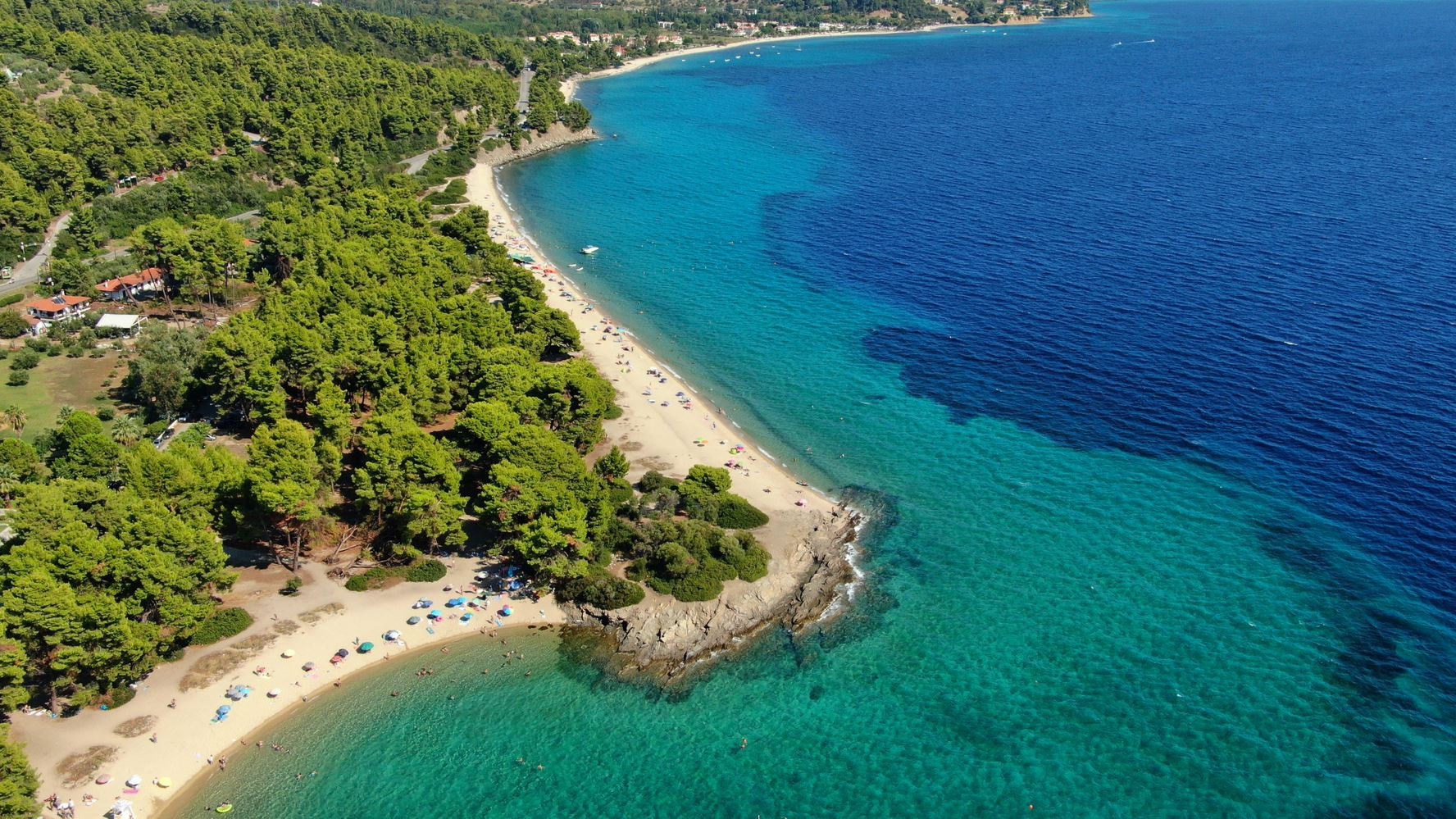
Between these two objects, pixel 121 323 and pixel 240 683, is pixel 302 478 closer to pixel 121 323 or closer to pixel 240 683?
pixel 240 683

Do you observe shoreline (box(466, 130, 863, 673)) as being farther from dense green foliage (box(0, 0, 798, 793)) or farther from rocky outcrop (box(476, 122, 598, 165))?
rocky outcrop (box(476, 122, 598, 165))

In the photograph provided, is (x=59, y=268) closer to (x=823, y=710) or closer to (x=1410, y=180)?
(x=823, y=710)

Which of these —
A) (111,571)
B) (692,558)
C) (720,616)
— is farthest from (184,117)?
(720,616)

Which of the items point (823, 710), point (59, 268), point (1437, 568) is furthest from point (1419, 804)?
point (59, 268)

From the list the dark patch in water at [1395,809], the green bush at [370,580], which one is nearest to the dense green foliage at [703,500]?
the green bush at [370,580]

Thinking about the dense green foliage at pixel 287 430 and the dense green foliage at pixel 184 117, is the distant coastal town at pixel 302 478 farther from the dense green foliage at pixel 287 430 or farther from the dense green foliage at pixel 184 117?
the dense green foliage at pixel 184 117

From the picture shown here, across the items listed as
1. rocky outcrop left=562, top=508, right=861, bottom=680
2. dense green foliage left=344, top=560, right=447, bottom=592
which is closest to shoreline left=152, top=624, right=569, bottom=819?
rocky outcrop left=562, top=508, right=861, bottom=680
